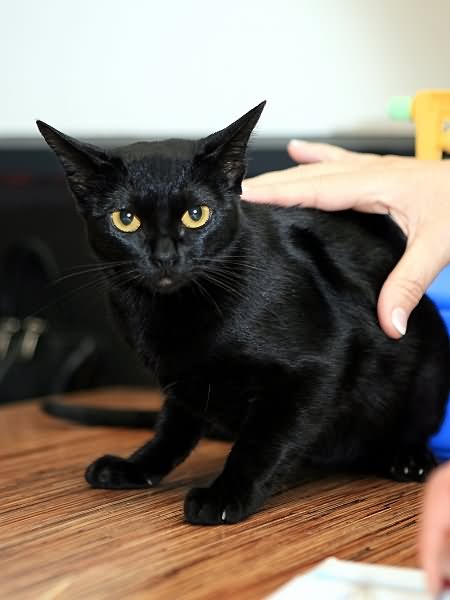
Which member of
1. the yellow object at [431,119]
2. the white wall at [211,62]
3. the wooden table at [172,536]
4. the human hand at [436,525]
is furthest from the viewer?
the white wall at [211,62]

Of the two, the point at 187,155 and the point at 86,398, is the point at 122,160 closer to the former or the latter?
the point at 187,155

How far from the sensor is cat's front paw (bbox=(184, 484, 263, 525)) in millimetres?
909

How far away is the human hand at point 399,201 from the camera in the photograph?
1095 millimetres

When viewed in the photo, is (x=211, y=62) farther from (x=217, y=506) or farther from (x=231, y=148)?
(x=217, y=506)

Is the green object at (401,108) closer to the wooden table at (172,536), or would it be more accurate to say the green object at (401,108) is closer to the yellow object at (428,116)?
the yellow object at (428,116)

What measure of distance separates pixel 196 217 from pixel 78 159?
158 mm

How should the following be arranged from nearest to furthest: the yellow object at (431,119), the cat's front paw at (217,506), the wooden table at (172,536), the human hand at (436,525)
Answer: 1. the human hand at (436,525)
2. the wooden table at (172,536)
3. the cat's front paw at (217,506)
4. the yellow object at (431,119)

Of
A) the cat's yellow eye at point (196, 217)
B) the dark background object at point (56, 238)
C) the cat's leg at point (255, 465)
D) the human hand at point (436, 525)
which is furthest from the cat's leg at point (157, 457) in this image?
the dark background object at point (56, 238)

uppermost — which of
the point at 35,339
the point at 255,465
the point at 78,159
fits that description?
the point at 78,159

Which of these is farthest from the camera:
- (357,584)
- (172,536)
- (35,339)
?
(35,339)

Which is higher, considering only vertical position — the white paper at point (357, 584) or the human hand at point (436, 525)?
the human hand at point (436, 525)

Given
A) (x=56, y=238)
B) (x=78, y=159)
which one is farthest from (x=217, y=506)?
(x=56, y=238)

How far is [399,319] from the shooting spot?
3.57ft

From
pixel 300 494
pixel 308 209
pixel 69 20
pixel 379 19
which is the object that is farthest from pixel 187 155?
pixel 69 20
